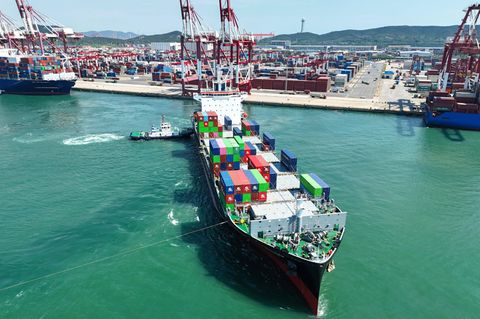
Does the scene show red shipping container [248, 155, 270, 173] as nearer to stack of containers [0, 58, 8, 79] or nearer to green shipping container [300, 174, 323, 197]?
green shipping container [300, 174, 323, 197]

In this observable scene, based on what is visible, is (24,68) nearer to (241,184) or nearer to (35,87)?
(35,87)

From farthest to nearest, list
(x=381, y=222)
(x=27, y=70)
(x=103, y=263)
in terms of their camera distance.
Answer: (x=27, y=70), (x=381, y=222), (x=103, y=263)

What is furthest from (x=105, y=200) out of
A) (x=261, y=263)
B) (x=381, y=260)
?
(x=381, y=260)

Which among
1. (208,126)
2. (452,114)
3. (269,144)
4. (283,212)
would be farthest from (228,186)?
(452,114)

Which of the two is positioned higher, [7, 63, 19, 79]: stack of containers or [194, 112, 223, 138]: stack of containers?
[7, 63, 19, 79]: stack of containers

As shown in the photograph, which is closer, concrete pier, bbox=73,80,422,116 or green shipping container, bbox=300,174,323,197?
green shipping container, bbox=300,174,323,197

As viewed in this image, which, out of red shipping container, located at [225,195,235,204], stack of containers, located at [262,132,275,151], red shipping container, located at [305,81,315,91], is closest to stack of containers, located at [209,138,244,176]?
red shipping container, located at [225,195,235,204]

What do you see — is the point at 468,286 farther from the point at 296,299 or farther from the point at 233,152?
the point at 233,152
